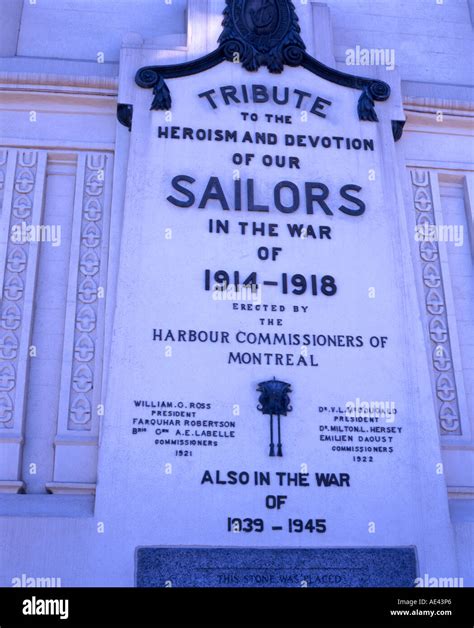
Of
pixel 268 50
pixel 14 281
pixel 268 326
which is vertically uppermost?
pixel 268 50

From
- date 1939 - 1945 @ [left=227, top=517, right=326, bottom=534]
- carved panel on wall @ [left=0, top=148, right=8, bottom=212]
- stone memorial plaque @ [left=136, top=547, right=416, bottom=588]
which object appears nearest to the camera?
stone memorial plaque @ [left=136, top=547, right=416, bottom=588]

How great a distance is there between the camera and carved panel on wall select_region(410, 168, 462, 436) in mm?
8906

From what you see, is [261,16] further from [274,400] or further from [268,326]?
[274,400]

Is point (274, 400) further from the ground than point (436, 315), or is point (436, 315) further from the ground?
point (436, 315)

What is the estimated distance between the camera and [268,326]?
8.57 metres

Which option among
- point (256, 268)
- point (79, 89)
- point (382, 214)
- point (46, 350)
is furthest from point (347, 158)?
point (46, 350)

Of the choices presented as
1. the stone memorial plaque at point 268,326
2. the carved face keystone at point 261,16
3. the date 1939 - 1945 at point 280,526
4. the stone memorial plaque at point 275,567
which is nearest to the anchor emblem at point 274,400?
the stone memorial plaque at point 268,326

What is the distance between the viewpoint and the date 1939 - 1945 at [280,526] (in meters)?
7.68

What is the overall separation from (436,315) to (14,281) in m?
4.66

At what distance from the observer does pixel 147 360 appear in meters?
8.23

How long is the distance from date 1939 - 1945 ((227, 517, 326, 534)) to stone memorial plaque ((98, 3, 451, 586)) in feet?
0.04

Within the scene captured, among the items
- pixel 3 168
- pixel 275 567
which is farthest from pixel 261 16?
pixel 275 567

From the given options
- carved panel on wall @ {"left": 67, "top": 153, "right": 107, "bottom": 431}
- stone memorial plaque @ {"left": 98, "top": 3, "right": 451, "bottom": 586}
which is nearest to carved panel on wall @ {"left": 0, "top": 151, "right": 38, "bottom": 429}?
carved panel on wall @ {"left": 67, "top": 153, "right": 107, "bottom": 431}

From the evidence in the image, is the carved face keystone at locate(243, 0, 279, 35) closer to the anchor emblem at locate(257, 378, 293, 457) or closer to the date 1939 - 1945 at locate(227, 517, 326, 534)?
the anchor emblem at locate(257, 378, 293, 457)
